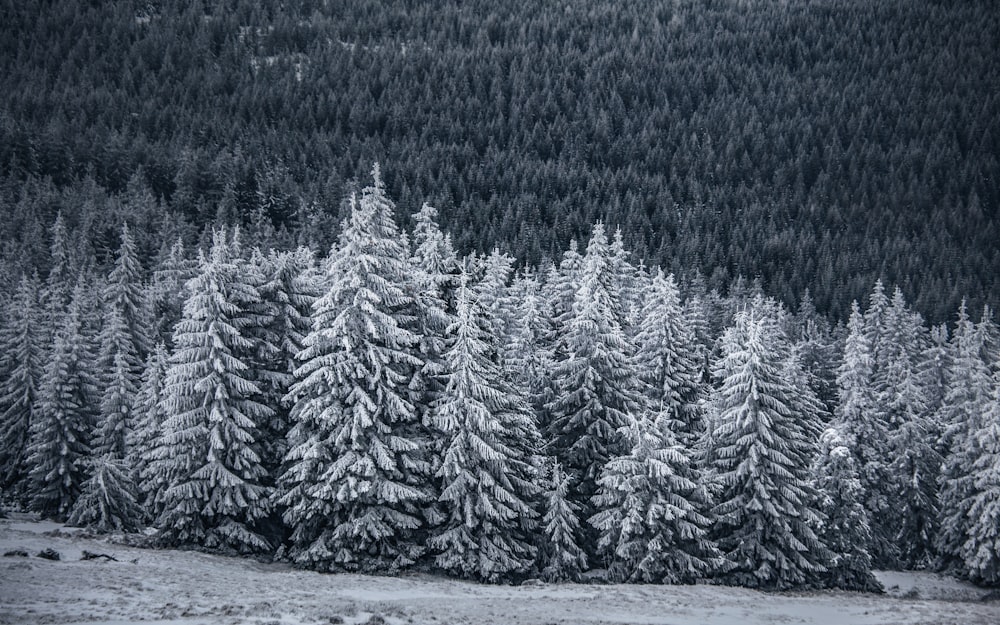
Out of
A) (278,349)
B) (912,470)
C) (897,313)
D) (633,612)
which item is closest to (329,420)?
(278,349)

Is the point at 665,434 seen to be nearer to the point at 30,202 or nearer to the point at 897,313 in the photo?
the point at 897,313

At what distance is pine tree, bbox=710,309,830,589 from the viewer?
31.2m

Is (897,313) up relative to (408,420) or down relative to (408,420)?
up

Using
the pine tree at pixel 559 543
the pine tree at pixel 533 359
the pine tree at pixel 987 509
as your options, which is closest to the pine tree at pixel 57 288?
the pine tree at pixel 533 359

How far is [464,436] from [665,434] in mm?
7714

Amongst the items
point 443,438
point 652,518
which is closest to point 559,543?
point 652,518

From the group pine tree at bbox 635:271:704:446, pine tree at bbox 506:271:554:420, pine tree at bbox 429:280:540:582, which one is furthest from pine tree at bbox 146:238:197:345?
pine tree at bbox 635:271:704:446

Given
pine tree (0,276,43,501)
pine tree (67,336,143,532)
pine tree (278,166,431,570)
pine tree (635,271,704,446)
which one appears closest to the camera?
pine tree (278,166,431,570)

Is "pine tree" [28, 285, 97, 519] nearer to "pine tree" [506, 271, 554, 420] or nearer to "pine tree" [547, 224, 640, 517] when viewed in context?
"pine tree" [506, 271, 554, 420]

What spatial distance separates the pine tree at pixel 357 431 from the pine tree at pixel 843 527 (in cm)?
1720

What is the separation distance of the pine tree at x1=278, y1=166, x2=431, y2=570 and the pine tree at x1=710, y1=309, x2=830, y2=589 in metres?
12.4

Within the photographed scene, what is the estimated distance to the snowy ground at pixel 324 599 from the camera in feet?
60.1

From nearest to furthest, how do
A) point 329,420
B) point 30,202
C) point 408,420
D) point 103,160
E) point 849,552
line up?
point 329,420 → point 408,420 → point 849,552 → point 30,202 → point 103,160

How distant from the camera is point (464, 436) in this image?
29047 millimetres
